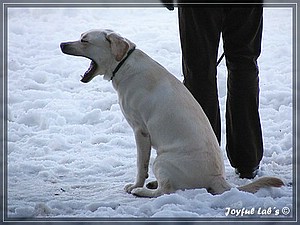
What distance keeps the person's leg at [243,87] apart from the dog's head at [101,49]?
560 millimetres

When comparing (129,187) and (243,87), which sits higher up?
(243,87)

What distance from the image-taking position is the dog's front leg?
3502 mm

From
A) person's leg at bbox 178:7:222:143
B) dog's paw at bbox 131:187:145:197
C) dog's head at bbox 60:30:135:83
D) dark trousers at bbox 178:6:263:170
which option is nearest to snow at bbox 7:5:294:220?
dog's paw at bbox 131:187:145:197

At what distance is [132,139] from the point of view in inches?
181

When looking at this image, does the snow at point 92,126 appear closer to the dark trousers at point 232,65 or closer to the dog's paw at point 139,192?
the dog's paw at point 139,192

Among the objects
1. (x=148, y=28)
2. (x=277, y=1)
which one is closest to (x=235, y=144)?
(x=277, y=1)

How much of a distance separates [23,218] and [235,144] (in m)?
1.30

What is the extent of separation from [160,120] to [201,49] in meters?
0.50

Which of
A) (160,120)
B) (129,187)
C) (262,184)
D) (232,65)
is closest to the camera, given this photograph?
(262,184)

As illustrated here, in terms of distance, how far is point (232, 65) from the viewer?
12.4 ft

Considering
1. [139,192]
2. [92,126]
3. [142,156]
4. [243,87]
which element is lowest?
[139,192]

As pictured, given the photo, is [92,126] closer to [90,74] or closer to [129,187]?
[90,74]

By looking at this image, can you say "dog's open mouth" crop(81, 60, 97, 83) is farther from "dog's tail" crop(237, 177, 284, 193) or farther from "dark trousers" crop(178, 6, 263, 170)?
"dog's tail" crop(237, 177, 284, 193)

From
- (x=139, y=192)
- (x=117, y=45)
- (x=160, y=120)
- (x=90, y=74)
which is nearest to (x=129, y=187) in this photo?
(x=139, y=192)
